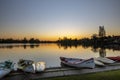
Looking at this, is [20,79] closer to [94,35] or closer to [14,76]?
[14,76]

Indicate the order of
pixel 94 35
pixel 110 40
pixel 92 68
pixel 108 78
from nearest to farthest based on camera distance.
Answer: pixel 108 78
pixel 92 68
pixel 110 40
pixel 94 35

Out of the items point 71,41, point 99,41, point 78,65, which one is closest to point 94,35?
point 99,41

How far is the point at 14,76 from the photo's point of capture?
7465 millimetres

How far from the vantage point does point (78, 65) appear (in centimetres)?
972

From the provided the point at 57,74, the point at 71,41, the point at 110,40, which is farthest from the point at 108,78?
the point at 71,41

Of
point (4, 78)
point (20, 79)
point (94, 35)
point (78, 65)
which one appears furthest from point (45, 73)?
point (94, 35)

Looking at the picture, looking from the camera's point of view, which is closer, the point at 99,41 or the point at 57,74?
the point at 57,74

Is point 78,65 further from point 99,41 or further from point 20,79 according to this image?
point 99,41

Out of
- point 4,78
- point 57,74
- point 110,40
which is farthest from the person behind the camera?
point 110,40

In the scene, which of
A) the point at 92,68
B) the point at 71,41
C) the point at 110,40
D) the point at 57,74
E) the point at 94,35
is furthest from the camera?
the point at 71,41

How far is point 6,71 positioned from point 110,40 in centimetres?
8592

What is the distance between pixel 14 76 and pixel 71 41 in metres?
127

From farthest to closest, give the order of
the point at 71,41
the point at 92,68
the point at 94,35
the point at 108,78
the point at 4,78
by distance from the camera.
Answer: the point at 71,41 → the point at 94,35 → the point at 92,68 → the point at 4,78 → the point at 108,78

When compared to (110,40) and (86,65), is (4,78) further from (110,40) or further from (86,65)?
(110,40)
